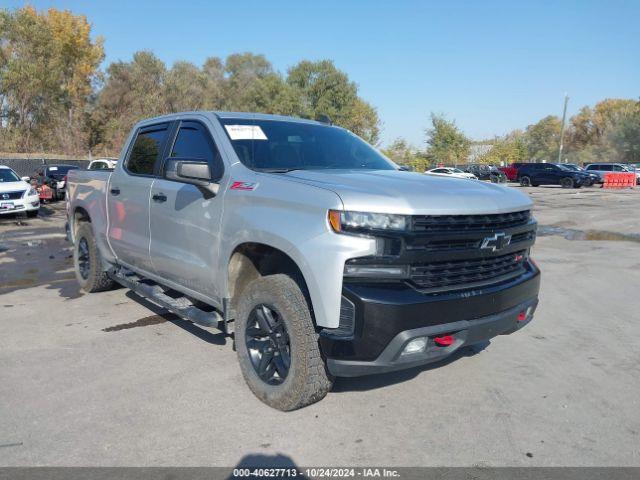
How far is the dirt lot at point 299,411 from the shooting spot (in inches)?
120

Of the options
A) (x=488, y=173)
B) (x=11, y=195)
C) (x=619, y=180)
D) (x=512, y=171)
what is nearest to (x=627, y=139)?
(x=488, y=173)

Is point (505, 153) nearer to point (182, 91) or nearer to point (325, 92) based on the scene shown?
point (325, 92)

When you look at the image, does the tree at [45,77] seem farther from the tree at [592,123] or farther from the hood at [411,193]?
the tree at [592,123]

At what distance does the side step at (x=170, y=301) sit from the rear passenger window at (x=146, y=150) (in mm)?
1066

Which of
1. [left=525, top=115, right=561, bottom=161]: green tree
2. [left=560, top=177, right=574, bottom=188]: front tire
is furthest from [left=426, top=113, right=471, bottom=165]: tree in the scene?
[left=525, top=115, right=561, bottom=161]: green tree

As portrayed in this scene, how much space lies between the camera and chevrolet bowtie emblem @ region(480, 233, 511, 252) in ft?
11.0

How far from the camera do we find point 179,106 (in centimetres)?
4728

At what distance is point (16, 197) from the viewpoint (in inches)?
A: 578

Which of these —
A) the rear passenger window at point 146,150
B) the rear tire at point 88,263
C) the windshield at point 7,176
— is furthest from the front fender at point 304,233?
the windshield at point 7,176

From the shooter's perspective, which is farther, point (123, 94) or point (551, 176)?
point (123, 94)

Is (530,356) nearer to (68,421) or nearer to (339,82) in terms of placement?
(68,421)

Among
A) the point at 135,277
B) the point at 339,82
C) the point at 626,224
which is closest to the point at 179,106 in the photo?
the point at 339,82

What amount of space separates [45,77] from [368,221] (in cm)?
4320

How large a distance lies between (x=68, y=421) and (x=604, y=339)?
451cm
